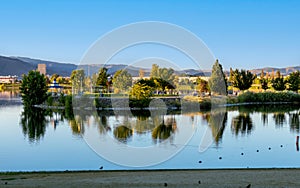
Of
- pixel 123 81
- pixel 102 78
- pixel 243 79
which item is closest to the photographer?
pixel 123 81

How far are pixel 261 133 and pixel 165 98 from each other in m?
23.8

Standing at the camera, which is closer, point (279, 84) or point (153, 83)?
point (153, 83)

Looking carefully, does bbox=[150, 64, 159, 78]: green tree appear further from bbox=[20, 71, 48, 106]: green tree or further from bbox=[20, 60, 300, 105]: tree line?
bbox=[20, 71, 48, 106]: green tree

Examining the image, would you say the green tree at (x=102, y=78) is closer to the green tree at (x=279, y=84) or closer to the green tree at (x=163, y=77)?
the green tree at (x=163, y=77)

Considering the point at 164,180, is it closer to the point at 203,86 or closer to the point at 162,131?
the point at 162,131

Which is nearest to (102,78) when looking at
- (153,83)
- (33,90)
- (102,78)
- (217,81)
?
(102,78)

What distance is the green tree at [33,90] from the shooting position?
4837 cm

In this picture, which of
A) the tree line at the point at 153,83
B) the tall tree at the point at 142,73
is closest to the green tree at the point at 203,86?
the tree line at the point at 153,83

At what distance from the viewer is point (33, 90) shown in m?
48.7

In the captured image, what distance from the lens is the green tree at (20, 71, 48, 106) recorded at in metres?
48.4

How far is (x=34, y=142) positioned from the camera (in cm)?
1964

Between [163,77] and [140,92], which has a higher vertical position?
[163,77]

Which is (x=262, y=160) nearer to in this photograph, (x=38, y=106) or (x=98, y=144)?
(x=98, y=144)

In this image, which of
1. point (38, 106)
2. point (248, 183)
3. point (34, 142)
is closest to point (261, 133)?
point (34, 142)
